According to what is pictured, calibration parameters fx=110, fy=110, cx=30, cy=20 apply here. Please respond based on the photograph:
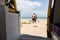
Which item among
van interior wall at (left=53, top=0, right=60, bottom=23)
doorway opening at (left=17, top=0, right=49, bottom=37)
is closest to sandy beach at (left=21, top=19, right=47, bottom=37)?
doorway opening at (left=17, top=0, right=49, bottom=37)

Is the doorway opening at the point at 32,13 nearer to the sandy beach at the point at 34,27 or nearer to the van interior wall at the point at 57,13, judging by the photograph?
the sandy beach at the point at 34,27

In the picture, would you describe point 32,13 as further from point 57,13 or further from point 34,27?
point 57,13

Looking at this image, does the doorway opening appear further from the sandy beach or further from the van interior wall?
the van interior wall

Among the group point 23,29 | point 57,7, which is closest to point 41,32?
point 23,29

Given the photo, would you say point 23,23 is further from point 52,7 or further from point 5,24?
point 5,24

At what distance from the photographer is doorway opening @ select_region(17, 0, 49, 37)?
2.66m

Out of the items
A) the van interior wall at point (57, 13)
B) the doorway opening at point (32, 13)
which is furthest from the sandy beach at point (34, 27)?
the van interior wall at point (57, 13)

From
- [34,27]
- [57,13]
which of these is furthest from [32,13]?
[57,13]

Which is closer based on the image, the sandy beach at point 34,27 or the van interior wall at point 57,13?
the van interior wall at point 57,13

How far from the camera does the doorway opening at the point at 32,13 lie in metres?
2.66

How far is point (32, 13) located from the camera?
2721 millimetres

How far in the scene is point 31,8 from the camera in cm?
275

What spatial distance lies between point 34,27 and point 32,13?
374 millimetres

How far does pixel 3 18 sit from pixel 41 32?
5.38 ft
